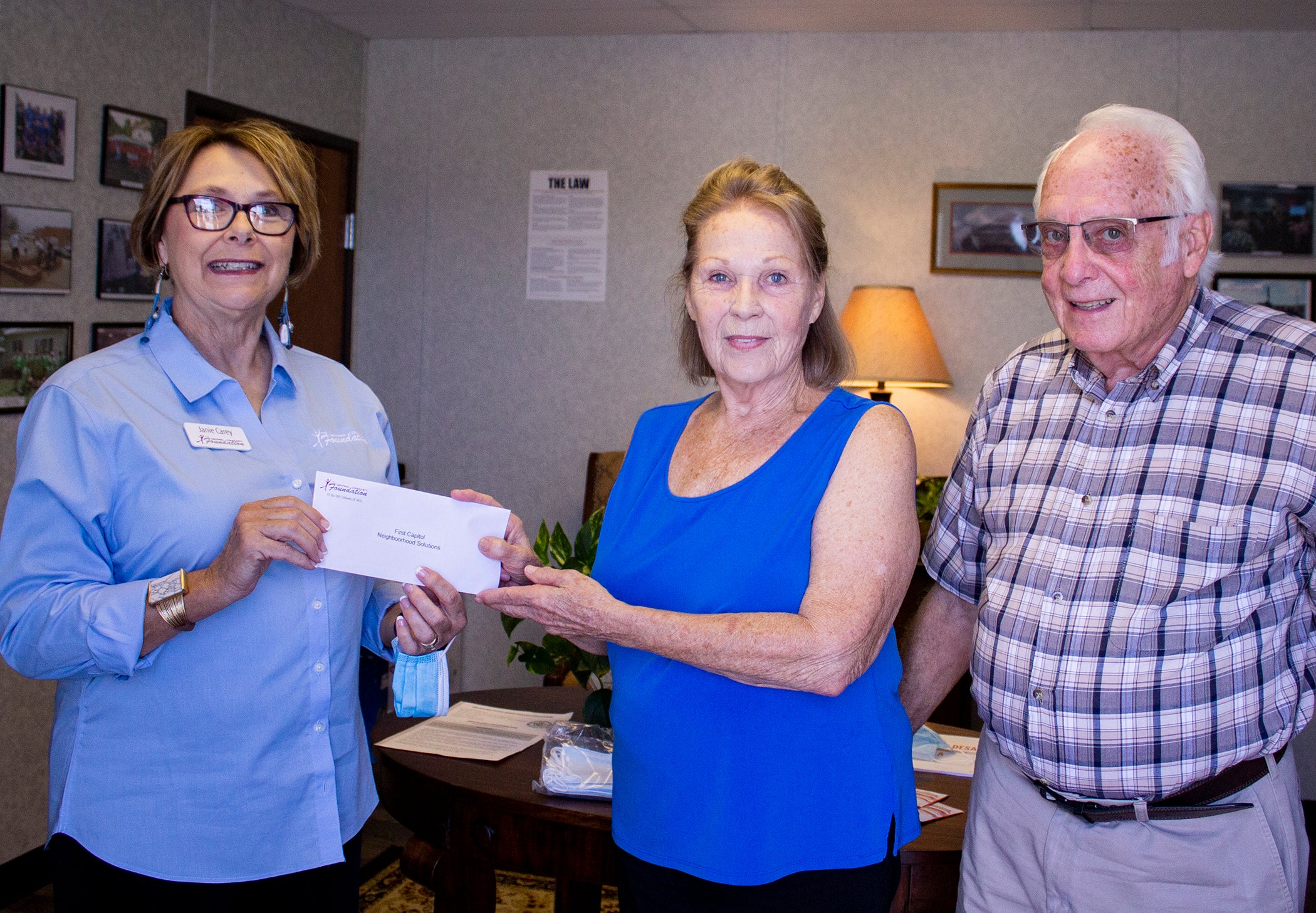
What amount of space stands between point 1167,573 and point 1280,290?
12.0 feet

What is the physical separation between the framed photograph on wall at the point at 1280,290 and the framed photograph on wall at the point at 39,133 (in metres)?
4.30

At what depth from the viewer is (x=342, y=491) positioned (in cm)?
156

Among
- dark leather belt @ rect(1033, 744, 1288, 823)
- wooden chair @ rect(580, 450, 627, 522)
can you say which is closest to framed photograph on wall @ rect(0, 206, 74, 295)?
wooden chair @ rect(580, 450, 627, 522)

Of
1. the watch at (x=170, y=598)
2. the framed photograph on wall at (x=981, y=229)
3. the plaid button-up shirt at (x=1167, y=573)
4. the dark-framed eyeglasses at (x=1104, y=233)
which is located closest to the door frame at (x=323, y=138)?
the framed photograph on wall at (x=981, y=229)

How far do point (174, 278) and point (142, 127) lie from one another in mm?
2513

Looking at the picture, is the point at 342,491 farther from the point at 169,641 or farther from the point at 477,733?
the point at 477,733

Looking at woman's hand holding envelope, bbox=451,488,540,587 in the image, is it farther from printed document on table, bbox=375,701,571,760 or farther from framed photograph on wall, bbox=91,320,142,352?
framed photograph on wall, bbox=91,320,142,352

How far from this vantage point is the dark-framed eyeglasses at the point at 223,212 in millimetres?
1605

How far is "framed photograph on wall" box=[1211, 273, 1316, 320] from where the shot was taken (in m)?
Result: 4.50

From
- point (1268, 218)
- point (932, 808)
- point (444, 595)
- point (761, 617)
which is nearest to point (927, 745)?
point (932, 808)

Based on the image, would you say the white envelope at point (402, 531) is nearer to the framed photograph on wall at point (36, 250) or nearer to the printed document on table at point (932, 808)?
the printed document on table at point (932, 808)

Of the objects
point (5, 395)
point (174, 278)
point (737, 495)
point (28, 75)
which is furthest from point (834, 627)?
point (28, 75)

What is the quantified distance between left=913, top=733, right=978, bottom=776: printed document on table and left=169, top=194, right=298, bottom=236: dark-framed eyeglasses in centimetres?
153

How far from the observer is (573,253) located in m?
5.01
